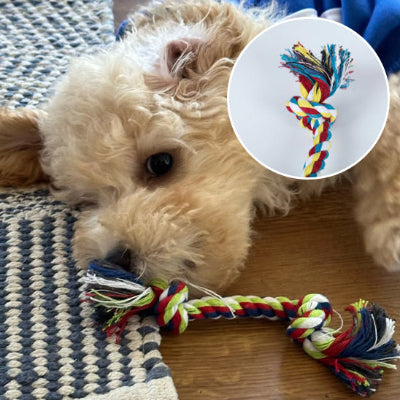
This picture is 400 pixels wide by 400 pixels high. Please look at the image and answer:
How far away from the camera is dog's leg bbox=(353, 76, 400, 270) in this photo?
97 cm

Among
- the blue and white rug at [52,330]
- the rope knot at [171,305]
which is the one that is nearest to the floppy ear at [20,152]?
the blue and white rug at [52,330]

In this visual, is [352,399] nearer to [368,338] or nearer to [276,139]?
[368,338]

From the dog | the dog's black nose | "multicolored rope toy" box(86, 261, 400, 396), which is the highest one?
the dog

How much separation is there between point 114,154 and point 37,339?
1.10 feet

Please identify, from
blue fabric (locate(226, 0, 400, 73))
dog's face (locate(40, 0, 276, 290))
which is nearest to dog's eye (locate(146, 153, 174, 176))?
dog's face (locate(40, 0, 276, 290))

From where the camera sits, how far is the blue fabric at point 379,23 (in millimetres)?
1078

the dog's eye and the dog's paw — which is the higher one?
the dog's eye

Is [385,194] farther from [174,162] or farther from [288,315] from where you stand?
[174,162]

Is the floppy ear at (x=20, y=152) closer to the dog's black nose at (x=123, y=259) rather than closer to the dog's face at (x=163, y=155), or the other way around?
the dog's face at (x=163, y=155)

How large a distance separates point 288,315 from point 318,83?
38 centimetres

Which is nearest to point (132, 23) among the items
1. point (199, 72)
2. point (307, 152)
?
point (199, 72)

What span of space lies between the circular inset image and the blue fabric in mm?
194

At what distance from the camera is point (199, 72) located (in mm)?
1054

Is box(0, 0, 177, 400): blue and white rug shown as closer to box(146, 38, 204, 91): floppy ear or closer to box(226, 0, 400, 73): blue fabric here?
box(146, 38, 204, 91): floppy ear
